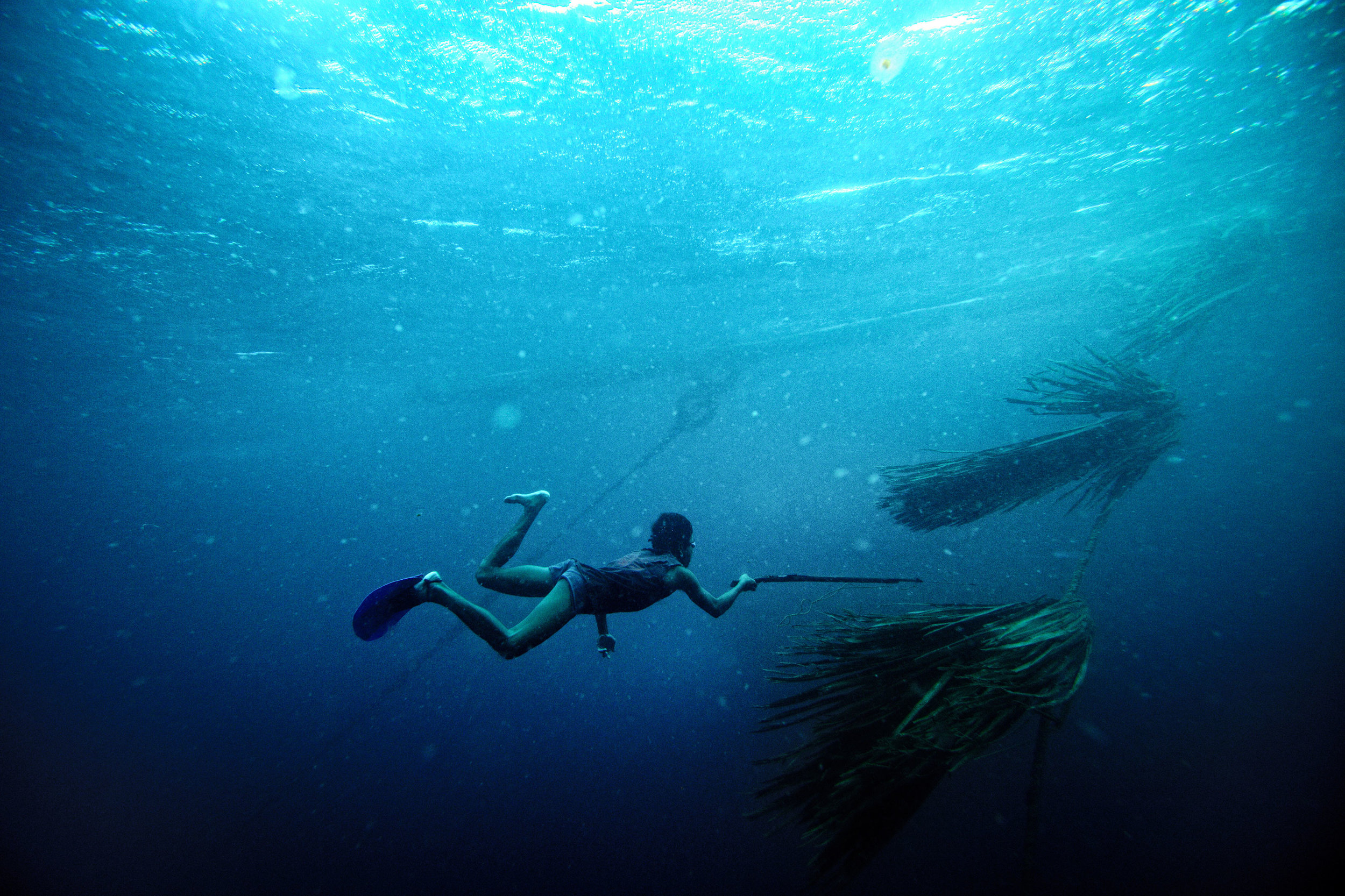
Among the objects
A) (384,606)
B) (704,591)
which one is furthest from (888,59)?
(384,606)

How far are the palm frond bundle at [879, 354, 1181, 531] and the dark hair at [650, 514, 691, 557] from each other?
210 centimetres

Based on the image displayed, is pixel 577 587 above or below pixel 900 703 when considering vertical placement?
above

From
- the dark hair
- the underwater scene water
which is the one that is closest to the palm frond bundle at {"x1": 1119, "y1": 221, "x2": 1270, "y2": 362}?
the underwater scene water

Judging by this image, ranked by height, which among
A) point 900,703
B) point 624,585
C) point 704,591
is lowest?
point 900,703

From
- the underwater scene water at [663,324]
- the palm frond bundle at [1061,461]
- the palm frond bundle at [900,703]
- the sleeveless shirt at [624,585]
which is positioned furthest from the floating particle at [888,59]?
the sleeveless shirt at [624,585]

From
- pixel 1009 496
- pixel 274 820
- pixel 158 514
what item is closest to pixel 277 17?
pixel 1009 496

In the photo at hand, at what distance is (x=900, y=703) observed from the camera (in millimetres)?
2398

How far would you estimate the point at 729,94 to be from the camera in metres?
6.80

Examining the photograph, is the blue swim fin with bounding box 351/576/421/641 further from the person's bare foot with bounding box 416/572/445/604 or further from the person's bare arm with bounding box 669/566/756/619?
the person's bare arm with bounding box 669/566/756/619

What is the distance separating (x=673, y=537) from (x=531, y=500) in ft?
5.04

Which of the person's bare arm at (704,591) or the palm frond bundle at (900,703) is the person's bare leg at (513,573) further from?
the palm frond bundle at (900,703)

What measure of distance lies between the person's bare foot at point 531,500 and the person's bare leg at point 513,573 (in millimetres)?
145

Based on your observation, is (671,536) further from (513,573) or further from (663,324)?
(663,324)

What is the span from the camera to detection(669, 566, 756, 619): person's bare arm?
14.5 feet
